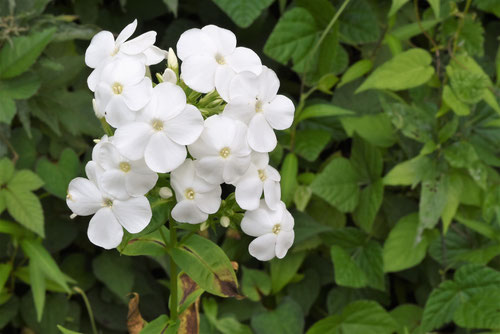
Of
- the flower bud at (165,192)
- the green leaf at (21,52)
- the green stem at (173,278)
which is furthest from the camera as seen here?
the green leaf at (21,52)

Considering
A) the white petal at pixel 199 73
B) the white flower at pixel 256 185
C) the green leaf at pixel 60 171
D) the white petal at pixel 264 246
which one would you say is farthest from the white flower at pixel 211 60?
the green leaf at pixel 60 171

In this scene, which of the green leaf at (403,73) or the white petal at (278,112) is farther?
the green leaf at (403,73)

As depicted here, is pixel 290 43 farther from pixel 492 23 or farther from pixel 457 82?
pixel 492 23

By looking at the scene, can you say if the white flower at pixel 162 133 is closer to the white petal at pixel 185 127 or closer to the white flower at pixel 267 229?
the white petal at pixel 185 127

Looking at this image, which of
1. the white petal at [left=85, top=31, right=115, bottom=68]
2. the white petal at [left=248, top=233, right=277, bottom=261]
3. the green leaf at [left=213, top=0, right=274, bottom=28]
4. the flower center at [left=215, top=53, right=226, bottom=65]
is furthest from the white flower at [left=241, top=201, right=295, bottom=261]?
the green leaf at [left=213, top=0, right=274, bottom=28]

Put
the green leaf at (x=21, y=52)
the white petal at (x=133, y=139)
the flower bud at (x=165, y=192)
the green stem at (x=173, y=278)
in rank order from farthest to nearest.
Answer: the green leaf at (x=21, y=52), the green stem at (x=173, y=278), the flower bud at (x=165, y=192), the white petal at (x=133, y=139)
